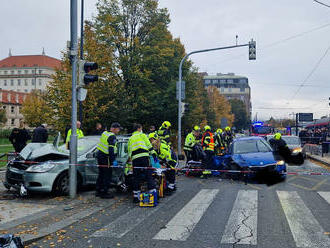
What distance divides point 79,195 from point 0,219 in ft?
8.56

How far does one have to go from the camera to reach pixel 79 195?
912cm

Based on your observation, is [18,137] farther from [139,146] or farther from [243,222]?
[243,222]

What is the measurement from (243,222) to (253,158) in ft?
18.1

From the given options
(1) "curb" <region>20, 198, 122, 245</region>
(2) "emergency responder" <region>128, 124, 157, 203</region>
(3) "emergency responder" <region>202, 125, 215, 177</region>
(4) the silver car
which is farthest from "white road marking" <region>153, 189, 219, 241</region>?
(3) "emergency responder" <region>202, 125, 215, 177</region>

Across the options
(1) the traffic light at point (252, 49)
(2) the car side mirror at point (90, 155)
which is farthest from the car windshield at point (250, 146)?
(1) the traffic light at point (252, 49)

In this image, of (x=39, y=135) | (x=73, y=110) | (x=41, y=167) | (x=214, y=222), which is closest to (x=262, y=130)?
(x=39, y=135)

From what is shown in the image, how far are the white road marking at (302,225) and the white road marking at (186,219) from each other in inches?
65.8

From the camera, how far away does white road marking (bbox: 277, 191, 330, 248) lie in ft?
17.1

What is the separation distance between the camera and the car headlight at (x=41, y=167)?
339 inches

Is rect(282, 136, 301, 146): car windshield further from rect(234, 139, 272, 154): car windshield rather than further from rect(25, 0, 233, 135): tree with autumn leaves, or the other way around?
rect(25, 0, 233, 135): tree with autumn leaves

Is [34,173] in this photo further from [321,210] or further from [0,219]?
[321,210]

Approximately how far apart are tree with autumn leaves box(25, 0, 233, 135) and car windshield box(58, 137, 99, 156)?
1049cm

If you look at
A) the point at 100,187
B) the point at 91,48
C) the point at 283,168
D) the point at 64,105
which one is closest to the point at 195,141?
the point at 283,168

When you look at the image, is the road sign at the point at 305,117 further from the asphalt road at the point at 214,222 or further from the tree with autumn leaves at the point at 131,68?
the asphalt road at the point at 214,222
